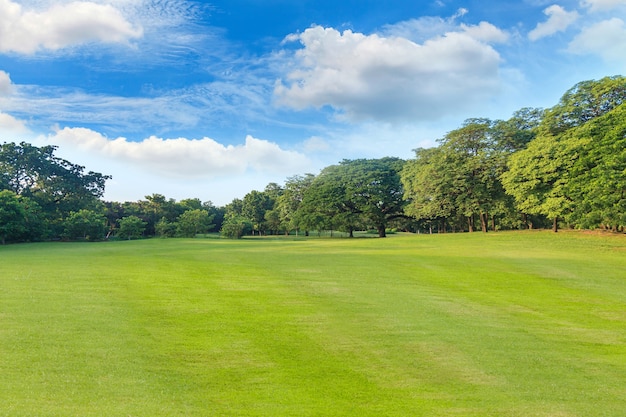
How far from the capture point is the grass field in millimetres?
6164

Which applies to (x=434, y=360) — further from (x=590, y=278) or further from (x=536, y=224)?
(x=536, y=224)

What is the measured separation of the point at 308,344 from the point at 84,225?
169ft

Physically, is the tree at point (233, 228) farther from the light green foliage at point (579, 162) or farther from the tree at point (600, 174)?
the tree at point (600, 174)

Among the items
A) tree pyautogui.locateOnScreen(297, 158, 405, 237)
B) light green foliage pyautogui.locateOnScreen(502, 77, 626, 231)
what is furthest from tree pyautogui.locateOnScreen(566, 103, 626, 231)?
tree pyautogui.locateOnScreen(297, 158, 405, 237)

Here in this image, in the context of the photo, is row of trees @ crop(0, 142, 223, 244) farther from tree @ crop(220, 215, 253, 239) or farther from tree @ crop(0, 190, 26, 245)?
tree @ crop(220, 215, 253, 239)

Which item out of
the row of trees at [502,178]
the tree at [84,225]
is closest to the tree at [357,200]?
the row of trees at [502,178]

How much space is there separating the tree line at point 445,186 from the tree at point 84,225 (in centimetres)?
12

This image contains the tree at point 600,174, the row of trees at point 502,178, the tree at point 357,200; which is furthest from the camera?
the tree at point 357,200

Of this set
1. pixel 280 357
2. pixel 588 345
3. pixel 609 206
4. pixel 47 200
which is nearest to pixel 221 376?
pixel 280 357

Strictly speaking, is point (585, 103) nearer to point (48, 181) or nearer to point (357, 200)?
point (357, 200)

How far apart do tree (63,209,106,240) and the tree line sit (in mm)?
125

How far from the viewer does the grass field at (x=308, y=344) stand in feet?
20.2

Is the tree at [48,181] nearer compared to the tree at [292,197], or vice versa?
the tree at [48,181]

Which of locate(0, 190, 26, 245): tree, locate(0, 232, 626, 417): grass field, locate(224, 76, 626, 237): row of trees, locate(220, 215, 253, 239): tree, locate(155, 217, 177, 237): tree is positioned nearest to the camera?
locate(0, 232, 626, 417): grass field
